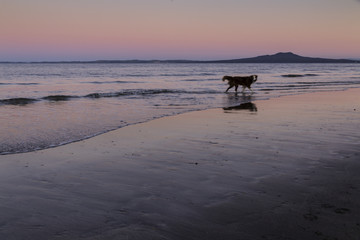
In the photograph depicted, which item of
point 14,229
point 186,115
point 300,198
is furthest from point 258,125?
point 14,229

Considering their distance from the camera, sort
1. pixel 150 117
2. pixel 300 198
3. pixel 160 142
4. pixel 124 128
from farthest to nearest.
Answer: pixel 150 117 → pixel 124 128 → pixel 160 142 → pixel 300 198

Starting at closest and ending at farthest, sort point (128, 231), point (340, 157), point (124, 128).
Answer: point (128, 231)
point (340, 157)
point (124, 128)

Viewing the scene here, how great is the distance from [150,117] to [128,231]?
7465 millimetres

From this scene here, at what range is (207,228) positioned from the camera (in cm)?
297

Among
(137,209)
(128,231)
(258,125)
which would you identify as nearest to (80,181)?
(137,209)

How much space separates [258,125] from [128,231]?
6274 mm

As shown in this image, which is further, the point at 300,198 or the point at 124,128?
the point at 124,128

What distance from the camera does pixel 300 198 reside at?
12.0 feet

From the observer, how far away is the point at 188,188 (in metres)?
4.02

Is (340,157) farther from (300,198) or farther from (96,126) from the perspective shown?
(96,126)

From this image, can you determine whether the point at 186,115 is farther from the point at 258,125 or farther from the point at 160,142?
the point at 160,142

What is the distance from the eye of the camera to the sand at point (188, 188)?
295cm

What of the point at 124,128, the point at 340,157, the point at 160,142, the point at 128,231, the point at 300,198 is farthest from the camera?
the point at 124,128

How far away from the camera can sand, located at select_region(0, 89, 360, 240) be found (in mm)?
2953
